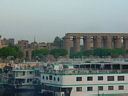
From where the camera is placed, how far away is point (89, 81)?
114 ft

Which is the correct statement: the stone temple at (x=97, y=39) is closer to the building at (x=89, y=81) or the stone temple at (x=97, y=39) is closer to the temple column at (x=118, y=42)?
the temple column at (x=118, y=42)

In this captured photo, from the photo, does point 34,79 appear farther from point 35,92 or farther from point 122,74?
point 122,74

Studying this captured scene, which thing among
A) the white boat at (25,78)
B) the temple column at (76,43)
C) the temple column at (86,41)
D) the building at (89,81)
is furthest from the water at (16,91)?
the temple column at (86,41)

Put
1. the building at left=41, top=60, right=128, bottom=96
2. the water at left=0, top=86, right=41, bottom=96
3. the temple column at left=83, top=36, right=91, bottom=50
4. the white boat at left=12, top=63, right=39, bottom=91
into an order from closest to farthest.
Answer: the building at left=41, top=60, right=128, bottom=96, the water at left=0, top=86, right=41, bottom=96, the white boat at left=12, top=63, right=39, bottom=91, the temple column at left=83, top=36, right=91, bottom=50

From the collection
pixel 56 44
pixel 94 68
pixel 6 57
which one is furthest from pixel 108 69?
pixel 56 44

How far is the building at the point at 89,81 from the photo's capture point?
113 feet

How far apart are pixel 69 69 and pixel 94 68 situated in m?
2.85

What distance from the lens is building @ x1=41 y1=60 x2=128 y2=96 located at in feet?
113

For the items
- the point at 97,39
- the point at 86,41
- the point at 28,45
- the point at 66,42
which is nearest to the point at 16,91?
the point at 97,39

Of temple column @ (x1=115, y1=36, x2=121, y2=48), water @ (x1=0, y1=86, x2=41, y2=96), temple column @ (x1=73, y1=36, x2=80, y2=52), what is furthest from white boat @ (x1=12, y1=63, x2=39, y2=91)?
temple column @ (x1=115, y1=36, x2=121, y2=48)

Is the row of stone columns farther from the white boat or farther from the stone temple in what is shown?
the white boat

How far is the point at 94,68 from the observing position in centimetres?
3719

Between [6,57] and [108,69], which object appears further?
[6,57]

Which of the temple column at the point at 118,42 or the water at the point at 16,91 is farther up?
the temple column at the point at 118,42
